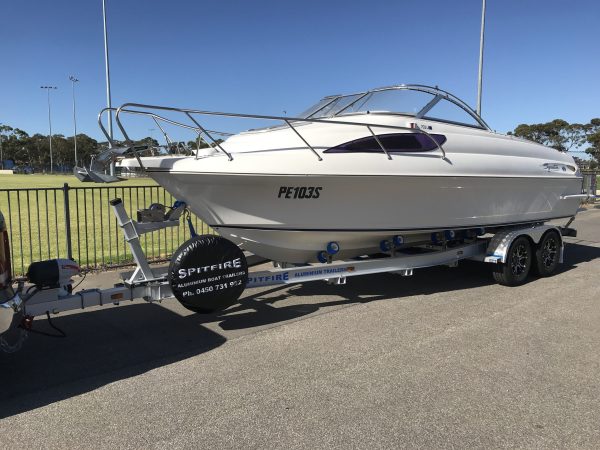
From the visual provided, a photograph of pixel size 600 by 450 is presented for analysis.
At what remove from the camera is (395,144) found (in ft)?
17.5

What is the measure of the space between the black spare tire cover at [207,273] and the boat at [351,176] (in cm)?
51

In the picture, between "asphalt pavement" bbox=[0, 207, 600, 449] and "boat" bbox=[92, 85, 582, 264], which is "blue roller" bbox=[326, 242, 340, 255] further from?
"asphalt pavement" bbox=[0, 207, 600, 449]

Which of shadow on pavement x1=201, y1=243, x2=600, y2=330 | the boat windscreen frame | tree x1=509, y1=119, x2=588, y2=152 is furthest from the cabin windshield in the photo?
tree x1=509, y1=119, x2=588, y2=152

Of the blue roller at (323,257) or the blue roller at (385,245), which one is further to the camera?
the blue roller at (385,245)

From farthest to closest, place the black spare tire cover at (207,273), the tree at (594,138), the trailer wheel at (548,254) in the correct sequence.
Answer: the tree at (594,138) → the trailer wheel at (548,254) → the black spare tire cover at (207,273)

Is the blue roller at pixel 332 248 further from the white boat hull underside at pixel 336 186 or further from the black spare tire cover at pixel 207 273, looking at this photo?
the black spare tire cover at pixel 207 273

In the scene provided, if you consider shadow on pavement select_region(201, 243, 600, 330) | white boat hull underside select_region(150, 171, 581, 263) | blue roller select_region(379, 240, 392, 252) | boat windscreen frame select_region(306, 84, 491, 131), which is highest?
boat windscreen frame select_region(306, 84, 491, 131)

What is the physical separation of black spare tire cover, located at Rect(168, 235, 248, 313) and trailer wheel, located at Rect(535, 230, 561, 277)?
469cm

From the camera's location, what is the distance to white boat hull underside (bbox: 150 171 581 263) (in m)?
4.66

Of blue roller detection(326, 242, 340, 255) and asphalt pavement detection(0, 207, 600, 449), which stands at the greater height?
blue roller detection(326, 242, 340, 255)

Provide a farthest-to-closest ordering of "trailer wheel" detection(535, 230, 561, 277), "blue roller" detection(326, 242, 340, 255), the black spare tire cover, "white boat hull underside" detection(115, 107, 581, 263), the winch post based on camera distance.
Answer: "trailer wheel" detection(535, 230, 561, 277)
"blue roller" detection(326, 242, 340, 255)
"white boat hull underside" detection(115, 107, 581, 263)
the winch post
the black spare tire cover

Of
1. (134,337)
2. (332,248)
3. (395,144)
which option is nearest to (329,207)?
(332,248)

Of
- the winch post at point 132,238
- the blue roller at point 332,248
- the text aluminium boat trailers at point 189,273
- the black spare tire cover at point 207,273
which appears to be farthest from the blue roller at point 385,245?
the winch post at point 132,238

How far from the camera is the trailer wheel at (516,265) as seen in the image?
6.32 metres
